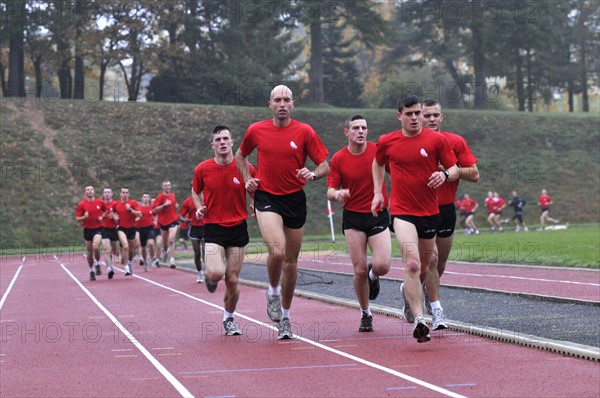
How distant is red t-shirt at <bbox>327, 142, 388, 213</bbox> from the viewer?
34.3 feet

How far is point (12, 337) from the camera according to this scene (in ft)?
38.3

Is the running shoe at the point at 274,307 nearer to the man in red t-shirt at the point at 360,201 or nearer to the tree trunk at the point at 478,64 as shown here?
the man in red t-shirt at the point at 360,201

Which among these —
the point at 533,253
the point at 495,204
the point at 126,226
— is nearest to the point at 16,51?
the point at 495,204

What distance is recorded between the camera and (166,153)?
175 ft

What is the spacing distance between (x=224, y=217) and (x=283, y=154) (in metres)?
1.35

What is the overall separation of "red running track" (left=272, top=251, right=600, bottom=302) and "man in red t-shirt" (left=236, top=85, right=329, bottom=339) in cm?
469

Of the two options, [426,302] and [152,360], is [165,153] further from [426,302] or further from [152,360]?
[152,360]

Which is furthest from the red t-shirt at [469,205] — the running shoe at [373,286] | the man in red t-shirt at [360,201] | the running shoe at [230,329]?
the man in red t-shirt at [360,201]

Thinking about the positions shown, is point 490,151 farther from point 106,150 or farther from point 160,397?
point 160,397

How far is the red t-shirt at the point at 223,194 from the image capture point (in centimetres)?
1105

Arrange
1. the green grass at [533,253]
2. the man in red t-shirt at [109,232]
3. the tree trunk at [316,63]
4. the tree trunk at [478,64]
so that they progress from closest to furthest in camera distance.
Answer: the green grass at [533,253], the man in red t-shirt at [109,232], the tree trunk at [316,63], the tree trunk at [478,64]

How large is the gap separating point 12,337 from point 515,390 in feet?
22.2

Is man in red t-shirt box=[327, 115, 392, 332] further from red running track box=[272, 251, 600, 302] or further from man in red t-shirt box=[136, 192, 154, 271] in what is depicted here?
man in red t-shirt box=[136, 192, 154, 271]

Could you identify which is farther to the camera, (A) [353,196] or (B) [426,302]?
(B) [426,302]
